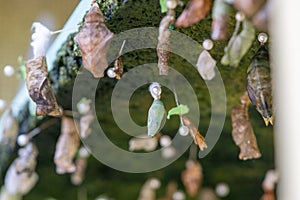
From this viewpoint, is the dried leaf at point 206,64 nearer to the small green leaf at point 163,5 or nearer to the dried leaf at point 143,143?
the small green leaf at point 163,5

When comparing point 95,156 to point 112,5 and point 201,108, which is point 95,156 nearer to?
point 201,108

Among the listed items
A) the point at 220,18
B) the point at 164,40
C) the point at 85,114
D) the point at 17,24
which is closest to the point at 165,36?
the point at 164,40

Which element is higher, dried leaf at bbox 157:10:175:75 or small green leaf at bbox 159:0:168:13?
small green leaf at bbox 159:0:168:13

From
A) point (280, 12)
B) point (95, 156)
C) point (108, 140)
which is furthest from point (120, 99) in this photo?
point (280, 12)

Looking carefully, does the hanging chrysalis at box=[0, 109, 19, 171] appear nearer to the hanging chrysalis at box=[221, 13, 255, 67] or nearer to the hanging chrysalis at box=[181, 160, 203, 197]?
the hanging chrysalis at box=[181, 160, 203, 197]

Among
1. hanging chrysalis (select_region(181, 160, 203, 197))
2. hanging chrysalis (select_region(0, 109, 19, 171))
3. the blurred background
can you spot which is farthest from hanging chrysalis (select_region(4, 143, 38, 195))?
hanging chrysalis (select_region(181, 160, 203, 197))

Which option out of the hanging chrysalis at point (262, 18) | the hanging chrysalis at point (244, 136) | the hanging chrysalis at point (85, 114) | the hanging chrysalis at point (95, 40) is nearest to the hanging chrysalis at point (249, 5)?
the hanging chrysalis at point (262, 18)
